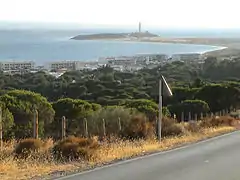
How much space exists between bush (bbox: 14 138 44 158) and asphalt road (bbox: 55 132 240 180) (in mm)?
1889

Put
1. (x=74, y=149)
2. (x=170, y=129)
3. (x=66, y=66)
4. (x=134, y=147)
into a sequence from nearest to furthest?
1. (x=74, y=149)
2. (x=134, y=147)
3. (x=170, y=129)
4. (x=66, y=66)

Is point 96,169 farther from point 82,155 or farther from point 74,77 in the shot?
point 74,77

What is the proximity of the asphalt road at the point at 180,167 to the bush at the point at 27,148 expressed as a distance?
6.20ft

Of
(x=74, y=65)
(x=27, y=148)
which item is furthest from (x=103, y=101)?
(x=74, y=65)

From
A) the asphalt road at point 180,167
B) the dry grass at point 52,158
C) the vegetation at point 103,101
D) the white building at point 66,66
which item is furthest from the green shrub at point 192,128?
the white building at point 66,66

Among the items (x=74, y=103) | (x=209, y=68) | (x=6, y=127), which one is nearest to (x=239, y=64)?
(x=209, y=68)

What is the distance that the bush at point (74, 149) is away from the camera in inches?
452

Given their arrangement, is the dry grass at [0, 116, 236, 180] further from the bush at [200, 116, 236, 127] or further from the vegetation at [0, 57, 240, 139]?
the bush at [200, 116, 236, 127]

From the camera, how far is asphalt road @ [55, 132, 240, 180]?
9.75 meters

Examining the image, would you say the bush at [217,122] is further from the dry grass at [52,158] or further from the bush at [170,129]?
the dry grass at [52,158]

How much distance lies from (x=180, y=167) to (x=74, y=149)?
2.28m

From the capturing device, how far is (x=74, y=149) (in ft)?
38.0

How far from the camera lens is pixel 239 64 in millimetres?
84188

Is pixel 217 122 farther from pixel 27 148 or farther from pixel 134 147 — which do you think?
pixel 27 148
